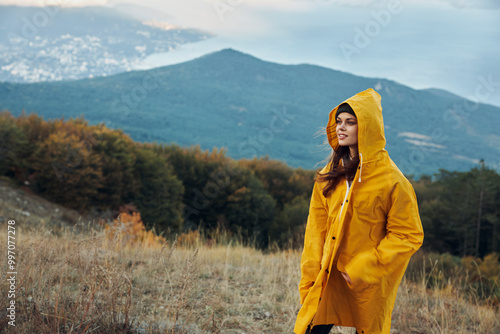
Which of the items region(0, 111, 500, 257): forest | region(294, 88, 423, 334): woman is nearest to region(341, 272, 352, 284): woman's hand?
region(294, 88, 423, 334): woman

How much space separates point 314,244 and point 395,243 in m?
0.44

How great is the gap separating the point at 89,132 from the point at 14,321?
23.8 metres

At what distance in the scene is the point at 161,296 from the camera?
3197mm

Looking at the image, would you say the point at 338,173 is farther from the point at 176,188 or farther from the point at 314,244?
the point at 176,188

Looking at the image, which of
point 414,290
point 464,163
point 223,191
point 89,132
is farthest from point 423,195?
point 464,163

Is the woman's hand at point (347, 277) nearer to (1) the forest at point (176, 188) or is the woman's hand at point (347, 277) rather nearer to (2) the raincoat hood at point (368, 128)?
(2) the raincoat hood at point (368, 128)

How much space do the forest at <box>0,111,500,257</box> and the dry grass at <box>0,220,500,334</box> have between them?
12855 mm

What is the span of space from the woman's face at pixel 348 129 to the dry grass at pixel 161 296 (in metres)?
1.11

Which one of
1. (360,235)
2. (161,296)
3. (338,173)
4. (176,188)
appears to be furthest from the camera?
(176,188)

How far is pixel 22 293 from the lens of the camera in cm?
276

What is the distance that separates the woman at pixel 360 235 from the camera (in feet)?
6.22

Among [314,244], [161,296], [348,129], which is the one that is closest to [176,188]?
[161,296]

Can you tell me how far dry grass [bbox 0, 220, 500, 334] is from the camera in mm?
2514

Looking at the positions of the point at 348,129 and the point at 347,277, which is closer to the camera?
the point at 347,277
